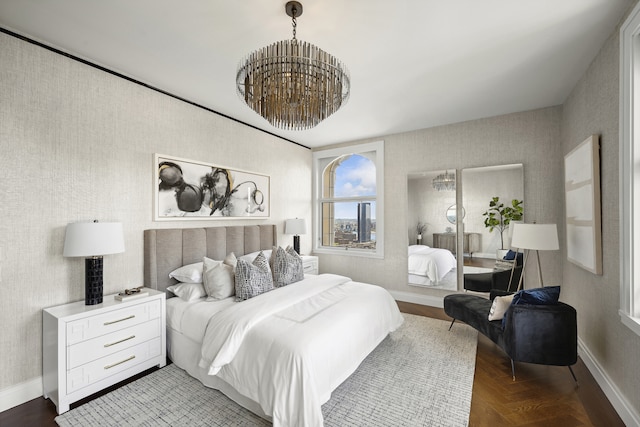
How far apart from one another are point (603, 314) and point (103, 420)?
3.82 metres

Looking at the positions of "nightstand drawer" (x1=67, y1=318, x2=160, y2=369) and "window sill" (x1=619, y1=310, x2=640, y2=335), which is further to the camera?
"nightstand drawer" (x1=67, y1=318, x2=160, y2=369)

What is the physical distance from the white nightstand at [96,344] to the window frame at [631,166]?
3.52 meters

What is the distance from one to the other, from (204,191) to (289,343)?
231cm

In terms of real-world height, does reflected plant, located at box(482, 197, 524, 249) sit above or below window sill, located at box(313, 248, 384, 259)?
above

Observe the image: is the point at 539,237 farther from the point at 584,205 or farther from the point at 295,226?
the point at 295,226

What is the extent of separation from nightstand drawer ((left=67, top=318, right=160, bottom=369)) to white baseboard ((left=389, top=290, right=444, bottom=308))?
3.39 metres

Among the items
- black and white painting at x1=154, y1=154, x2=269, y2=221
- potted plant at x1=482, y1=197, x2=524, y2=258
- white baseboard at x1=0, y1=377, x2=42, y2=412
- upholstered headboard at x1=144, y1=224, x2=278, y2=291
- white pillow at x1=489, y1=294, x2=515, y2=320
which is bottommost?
white baseboard at x1=0, y1=377, x2=42, y2=412

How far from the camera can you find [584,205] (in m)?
2.53

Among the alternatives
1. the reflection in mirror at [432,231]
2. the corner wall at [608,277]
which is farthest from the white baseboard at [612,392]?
the reflection in mirror at [432,231]

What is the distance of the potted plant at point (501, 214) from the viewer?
3.60 m

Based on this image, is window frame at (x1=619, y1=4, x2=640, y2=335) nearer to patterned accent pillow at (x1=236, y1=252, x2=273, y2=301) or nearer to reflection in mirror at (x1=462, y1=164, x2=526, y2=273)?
reflection in mirror at (x1=462, y1=164, x2=526, y2=273)

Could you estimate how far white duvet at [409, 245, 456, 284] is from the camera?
4.08m

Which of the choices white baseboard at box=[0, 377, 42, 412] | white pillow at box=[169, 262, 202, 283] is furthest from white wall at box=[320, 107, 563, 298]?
white baseboard at box=[0, 377, 42, 412]

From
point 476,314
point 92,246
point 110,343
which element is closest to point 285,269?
point 110,343
